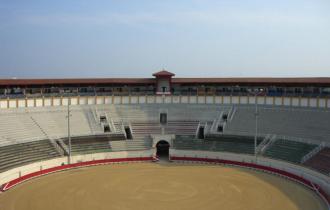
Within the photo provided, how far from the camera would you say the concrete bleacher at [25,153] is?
42.8 m

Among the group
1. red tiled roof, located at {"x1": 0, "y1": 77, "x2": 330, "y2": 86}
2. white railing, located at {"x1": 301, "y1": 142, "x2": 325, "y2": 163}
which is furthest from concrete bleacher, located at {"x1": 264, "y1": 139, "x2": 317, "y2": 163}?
red tiled roof, located at {"x1": 0, "y1": 77, "x2": 330, "y2": 86}

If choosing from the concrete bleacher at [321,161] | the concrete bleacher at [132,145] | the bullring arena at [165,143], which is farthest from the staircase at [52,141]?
the concrete bleacher at [321,161]

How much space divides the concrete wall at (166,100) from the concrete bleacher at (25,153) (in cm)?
1074

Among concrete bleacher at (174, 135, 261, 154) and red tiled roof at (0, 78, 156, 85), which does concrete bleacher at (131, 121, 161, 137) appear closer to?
concrete bleacher at (174, 135, 261, 154)

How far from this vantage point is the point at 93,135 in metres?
55.6

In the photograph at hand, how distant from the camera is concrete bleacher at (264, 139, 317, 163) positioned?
45594mm

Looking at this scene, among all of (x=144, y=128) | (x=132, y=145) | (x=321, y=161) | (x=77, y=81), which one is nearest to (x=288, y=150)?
(x=321, y=161)

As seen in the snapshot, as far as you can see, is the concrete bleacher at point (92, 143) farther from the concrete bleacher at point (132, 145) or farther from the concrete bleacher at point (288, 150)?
the concrete bleacher at point (288, 150)

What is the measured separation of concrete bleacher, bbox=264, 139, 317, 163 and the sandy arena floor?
415cm

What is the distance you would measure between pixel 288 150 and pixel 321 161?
5798 millimetres

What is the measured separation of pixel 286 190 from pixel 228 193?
649 cm

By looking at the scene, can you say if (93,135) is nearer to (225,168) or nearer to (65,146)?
(65,146)

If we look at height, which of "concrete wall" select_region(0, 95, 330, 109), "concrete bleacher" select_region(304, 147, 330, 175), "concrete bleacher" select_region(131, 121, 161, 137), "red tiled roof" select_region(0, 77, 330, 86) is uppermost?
"red tiled roof" select_region(0, 77, 330, 86)

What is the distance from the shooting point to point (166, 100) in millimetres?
65438
